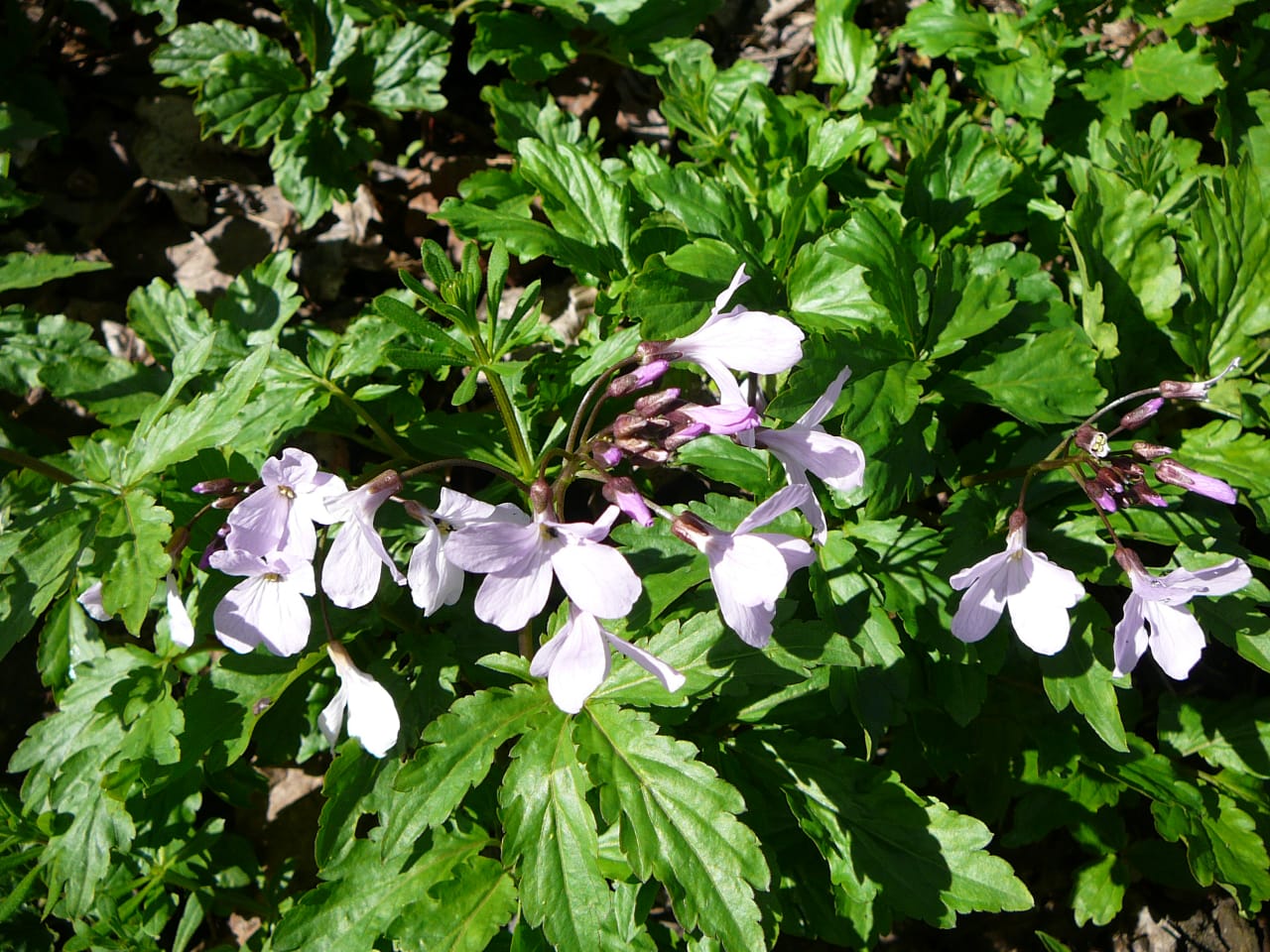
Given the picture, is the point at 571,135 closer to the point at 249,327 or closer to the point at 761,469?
the point at 249,327

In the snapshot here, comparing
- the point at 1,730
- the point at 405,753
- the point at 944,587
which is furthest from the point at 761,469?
the point at 1,730

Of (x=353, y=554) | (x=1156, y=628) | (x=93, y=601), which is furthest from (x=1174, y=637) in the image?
(x=93, y=601)

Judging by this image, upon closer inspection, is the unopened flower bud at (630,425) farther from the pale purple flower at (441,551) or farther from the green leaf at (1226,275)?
the green leaf at (1226,275)

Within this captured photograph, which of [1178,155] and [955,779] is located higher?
[1178,155]

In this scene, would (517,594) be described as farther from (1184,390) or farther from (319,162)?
(319,162)

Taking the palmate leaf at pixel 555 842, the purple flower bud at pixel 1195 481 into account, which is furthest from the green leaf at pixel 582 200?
the purple flower bud at pixel 1195 481
